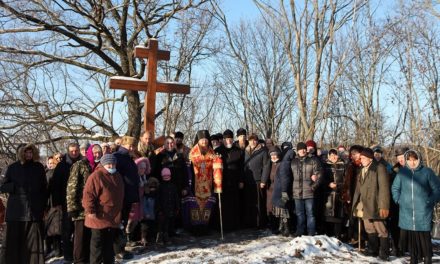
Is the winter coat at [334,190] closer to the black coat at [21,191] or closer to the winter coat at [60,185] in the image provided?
the winter coat at [60,185]

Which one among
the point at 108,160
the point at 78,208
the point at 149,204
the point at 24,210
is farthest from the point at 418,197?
the point at 24,210

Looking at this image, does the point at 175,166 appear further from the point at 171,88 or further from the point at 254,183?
the point at 171,88

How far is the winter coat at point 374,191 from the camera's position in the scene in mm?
6809

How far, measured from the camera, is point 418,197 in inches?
257

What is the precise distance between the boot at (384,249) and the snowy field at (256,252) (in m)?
0.11

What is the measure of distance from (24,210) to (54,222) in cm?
71

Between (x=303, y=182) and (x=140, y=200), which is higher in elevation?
(x=303, y=182)

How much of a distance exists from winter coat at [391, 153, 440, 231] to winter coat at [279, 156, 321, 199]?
4.62 feet

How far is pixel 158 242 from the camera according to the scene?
738cm

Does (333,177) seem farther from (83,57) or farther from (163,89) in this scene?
(83,57)

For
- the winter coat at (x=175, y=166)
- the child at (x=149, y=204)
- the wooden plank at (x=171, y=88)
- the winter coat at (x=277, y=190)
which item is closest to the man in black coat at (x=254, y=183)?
the winter coat at (x=277, y=190)

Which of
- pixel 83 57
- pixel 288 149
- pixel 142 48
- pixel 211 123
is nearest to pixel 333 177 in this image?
pixel 288 149

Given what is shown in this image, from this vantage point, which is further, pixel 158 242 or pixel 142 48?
pixel 142 48

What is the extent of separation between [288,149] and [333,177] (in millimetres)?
992
